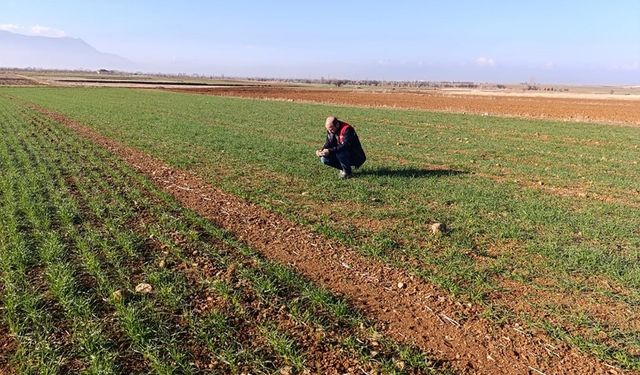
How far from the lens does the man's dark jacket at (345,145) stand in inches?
439

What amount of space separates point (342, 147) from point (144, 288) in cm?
667

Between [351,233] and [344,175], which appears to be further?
[344,175]

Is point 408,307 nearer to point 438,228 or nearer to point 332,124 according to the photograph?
point 438,228

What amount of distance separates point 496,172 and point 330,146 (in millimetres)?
5273

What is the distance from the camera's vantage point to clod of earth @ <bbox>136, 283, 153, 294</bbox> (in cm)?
547

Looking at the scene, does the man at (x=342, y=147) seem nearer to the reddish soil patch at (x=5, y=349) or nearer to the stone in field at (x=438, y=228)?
the stone in field at (x=438, y=228)

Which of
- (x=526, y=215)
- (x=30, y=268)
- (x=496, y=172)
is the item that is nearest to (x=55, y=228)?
(x=30, y=268)

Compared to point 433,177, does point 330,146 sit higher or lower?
higher

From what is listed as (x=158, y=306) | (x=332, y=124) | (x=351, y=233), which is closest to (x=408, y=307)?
(x=351, y=233)

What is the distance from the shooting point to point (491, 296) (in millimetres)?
5547

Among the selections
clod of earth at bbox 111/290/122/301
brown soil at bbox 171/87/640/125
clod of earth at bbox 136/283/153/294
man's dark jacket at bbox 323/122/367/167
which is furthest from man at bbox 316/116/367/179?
brown soil at bbox 171/87/640/125

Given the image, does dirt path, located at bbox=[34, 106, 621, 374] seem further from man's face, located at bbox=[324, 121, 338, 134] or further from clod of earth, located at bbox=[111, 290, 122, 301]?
man's face, located at bbox=[324, 121, 338, 134]

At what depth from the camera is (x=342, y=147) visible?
11.2 metres

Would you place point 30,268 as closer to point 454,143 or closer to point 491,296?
point 491,296
